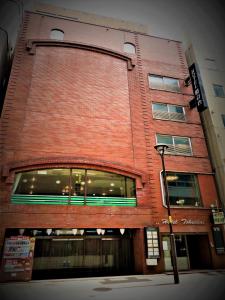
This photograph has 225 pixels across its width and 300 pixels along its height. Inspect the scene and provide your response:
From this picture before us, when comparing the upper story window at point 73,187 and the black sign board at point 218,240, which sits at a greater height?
the upper story window at point 73,187

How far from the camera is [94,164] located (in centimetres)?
1633

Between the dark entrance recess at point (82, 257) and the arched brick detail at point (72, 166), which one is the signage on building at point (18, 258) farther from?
the arched brick detail at point (72, 166)

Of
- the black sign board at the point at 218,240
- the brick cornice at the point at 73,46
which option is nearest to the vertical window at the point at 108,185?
the black sign board at the point at 218,240

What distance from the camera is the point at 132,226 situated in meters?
15.3

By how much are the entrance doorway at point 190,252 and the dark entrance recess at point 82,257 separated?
8.73 feet

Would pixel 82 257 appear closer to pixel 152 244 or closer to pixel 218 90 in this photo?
pixel 152 244

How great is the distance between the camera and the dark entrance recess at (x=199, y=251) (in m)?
16.5

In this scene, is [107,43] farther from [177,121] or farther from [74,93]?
[177,121]

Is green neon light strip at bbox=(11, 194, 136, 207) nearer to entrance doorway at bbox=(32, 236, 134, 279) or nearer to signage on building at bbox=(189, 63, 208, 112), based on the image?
entrance doorway at bbox=(32, 236, 134, 279)

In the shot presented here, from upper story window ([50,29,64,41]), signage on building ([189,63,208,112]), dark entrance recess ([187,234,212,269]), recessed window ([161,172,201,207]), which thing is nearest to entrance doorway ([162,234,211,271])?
dark entrance recess ([187,234,212,269])

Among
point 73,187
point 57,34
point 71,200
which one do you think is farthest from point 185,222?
point 57,34

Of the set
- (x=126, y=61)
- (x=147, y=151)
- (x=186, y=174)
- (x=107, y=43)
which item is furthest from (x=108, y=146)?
(x=107, y=43)

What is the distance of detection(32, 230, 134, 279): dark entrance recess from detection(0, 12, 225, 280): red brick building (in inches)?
2.5

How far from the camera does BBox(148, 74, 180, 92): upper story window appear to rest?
886 inches
